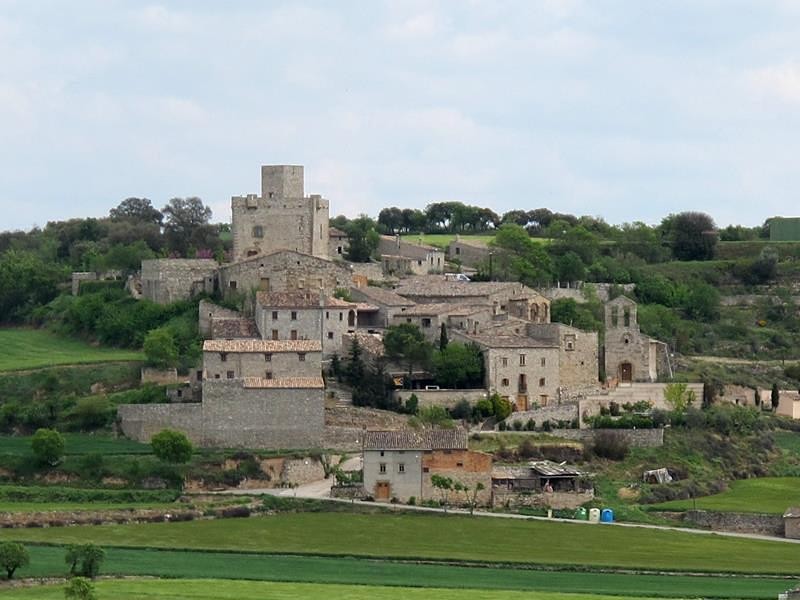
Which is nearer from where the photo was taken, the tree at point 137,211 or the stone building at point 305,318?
the stone building at point 305,318

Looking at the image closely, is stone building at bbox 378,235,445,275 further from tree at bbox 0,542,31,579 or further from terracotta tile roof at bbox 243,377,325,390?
tree at bbox 0,542,31,579

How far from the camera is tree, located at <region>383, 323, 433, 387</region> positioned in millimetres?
86875

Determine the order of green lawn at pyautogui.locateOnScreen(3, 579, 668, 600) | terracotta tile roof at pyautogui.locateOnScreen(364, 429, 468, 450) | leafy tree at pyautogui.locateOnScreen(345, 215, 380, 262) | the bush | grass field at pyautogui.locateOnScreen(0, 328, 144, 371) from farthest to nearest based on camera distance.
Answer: leafy tree at pyautogui.locateOnScreen(345, 215, 380, 262) → grass field at pyautogui.locateOnScreen(0, 328, 144, 371) → the bush → terracotta tile roof at pyautogui.locateOnScreen(364, 429, 468, 450) → green lawn at pyautogui.locateOnScreen(3, 579, 668, 600)

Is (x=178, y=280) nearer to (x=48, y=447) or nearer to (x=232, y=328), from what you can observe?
(x=232, y=328)

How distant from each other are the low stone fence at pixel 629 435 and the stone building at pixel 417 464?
6.56 meters

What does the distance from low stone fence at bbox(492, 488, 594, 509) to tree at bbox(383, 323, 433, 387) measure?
28.8 ft

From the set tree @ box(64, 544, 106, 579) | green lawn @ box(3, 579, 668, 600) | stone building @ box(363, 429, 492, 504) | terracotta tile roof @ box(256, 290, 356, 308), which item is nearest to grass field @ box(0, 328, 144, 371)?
terracotta tile roof @ box(256, 290, 356, 308)

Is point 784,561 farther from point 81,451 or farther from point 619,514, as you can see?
point 81,451

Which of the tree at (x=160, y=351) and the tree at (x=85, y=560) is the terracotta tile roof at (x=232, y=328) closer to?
the tree at (x=160, y=351)

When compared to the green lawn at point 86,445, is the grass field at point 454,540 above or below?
below

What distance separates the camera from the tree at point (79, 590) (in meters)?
58.1

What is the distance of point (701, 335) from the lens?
363ft

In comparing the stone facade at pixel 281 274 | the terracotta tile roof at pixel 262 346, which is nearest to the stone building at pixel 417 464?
the terracotta tile roof at pixel 262 346

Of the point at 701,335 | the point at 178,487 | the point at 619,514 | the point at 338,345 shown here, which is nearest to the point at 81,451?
the point at 178,487
